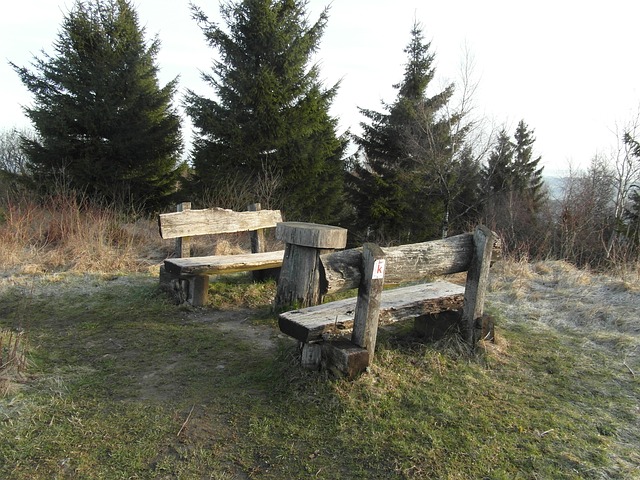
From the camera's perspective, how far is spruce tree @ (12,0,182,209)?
13.3 m

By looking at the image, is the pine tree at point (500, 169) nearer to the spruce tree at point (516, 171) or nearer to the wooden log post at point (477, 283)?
the spruce tree at point (516, 171)

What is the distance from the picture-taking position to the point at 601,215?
2291cm

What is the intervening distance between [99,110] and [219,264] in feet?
35.3

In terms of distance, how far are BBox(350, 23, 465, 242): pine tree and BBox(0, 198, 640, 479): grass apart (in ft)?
46.2

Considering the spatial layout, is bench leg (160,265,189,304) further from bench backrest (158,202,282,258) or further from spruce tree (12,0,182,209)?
spruce tree (12,0,182,209)

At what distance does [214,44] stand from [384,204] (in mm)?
8766

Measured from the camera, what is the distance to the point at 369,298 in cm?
313

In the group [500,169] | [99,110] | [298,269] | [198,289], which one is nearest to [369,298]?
[298,269]

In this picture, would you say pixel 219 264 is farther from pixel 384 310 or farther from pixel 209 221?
pixel 384 310

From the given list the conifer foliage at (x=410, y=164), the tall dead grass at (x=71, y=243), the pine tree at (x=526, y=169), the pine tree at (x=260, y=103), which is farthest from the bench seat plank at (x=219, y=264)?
the pine tree at (x=526, y=169)

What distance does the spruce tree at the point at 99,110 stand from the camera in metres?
13.3

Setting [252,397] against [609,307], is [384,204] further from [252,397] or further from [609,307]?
[252,397]

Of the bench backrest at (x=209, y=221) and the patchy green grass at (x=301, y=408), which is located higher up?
the bench backrest at (x=209, y=221)

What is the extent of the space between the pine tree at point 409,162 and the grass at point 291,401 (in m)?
14.1
